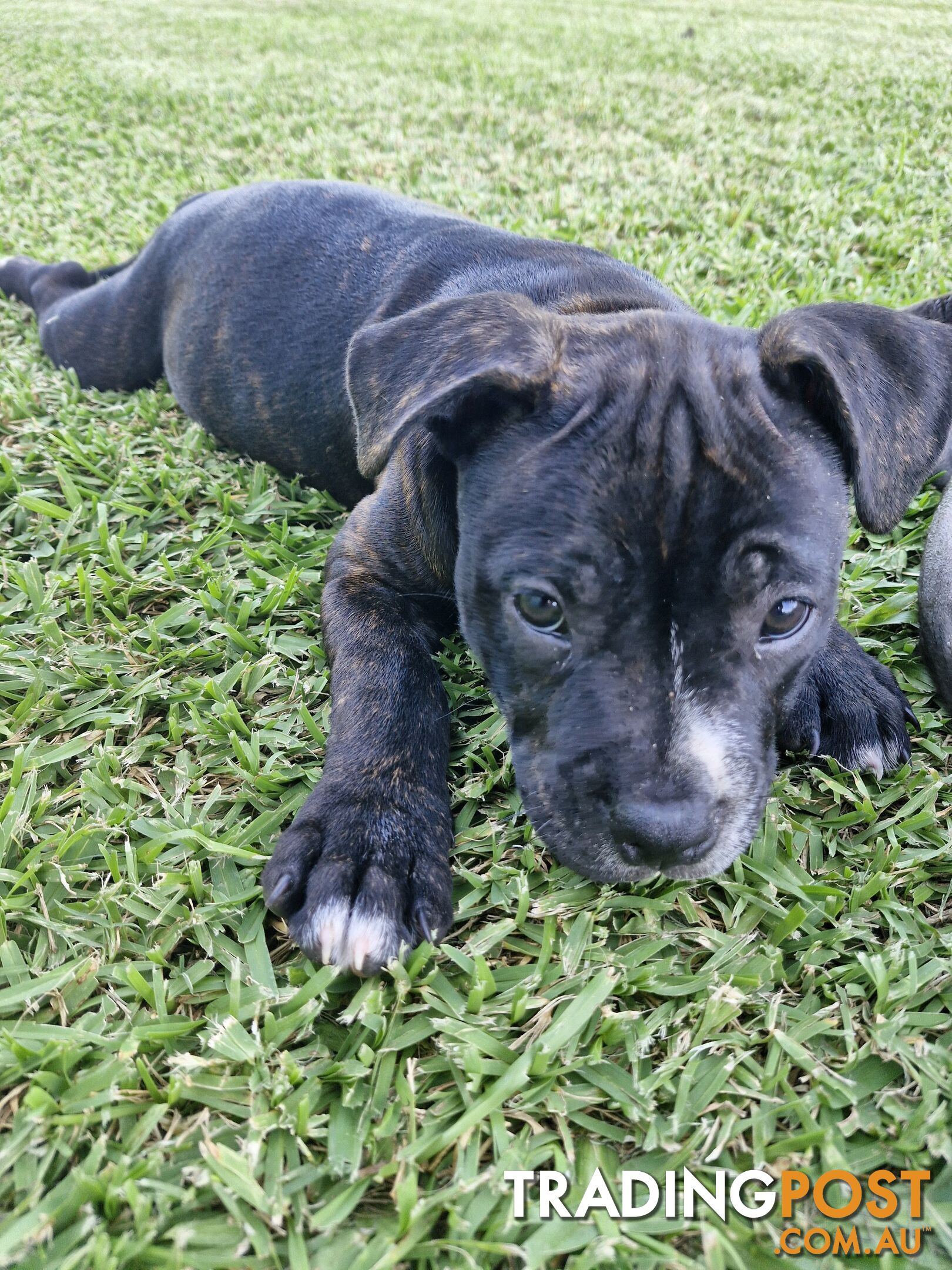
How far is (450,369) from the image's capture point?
268 centimetres

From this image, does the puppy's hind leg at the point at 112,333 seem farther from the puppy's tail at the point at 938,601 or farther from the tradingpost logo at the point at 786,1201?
the tradingpost logo at the point at 786,1201

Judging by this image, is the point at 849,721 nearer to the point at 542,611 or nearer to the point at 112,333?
the point at 542,611

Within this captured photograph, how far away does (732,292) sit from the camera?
6180mm

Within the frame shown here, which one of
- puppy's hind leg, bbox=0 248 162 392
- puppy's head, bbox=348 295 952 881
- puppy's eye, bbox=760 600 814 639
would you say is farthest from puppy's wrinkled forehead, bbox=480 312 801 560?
puppy's hind leg, bbox=0 248 162 392

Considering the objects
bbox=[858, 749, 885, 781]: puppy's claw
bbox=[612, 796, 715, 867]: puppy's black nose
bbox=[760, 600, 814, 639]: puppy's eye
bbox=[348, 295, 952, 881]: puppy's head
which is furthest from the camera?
bbox=[858, 749, 885, 781]: puppy's claw

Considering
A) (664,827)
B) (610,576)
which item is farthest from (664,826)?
(610,576)

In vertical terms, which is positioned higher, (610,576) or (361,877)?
(610,576)

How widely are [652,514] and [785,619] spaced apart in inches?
21.1

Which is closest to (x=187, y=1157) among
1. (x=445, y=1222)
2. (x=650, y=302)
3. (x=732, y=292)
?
(x=445, y=1222)

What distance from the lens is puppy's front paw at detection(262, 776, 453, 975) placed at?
2494 mm

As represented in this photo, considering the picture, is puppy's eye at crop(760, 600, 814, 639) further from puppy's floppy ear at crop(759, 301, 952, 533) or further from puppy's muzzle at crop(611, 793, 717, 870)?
puppy's muzzle at crop(611, 793, 717, 870)

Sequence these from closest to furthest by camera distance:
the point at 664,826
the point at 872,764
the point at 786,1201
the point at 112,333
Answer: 1. the point at 786,1201
2. the point at 664,826
3. the point at 872,764
4. the point at 112,333

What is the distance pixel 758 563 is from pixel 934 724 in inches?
54.2

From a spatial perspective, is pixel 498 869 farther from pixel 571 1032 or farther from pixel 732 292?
pixel 732 292
